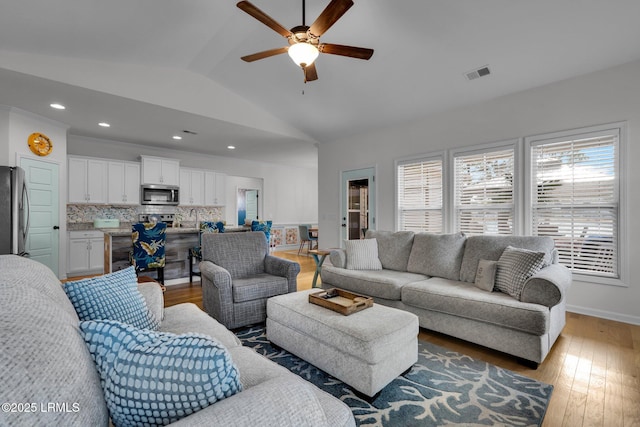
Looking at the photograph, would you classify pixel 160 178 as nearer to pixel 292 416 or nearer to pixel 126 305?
pixel 126 305

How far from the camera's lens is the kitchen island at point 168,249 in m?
4.23

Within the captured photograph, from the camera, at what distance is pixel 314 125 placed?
563cm

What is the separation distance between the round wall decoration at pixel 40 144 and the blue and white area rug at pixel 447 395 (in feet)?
16.3

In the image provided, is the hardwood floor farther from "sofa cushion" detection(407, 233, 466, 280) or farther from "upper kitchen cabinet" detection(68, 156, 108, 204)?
"upper kitchen cabinet" detection(68, 156, 108, 204)

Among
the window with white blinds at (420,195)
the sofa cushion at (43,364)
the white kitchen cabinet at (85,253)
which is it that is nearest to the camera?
the sofa cushion at (43,364)

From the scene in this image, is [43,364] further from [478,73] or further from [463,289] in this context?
[478,73]

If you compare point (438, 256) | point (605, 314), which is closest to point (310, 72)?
point (438, 256)

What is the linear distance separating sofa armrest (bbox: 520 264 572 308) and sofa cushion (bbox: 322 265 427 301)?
102cm

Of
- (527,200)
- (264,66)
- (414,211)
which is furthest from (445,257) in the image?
(264,66)

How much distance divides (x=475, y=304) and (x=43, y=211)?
6.08 m

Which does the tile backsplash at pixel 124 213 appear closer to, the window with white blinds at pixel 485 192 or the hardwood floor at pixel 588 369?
the window with white blinds at pixel 485 192

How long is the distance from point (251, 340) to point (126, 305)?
1424mm

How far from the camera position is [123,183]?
612 cm

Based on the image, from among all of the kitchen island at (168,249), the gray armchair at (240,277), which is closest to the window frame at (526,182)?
the gray armchair at (240,277)
